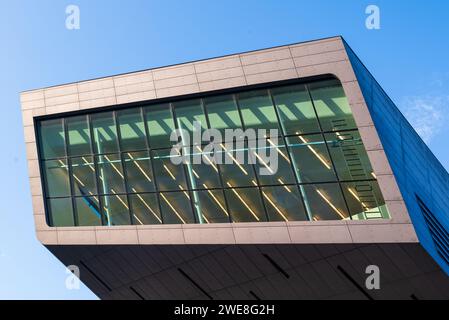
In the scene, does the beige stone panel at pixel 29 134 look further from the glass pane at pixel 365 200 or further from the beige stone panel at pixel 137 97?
the glass pane at pixel 365 200

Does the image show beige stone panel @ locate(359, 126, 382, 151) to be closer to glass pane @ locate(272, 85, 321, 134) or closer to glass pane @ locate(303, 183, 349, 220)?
glass pane @ locate(272, 85, 321, 134)

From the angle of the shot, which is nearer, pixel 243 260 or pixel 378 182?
pixel 378 182

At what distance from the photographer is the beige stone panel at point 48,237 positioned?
29.2 metres

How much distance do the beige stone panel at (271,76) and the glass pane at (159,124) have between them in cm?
410

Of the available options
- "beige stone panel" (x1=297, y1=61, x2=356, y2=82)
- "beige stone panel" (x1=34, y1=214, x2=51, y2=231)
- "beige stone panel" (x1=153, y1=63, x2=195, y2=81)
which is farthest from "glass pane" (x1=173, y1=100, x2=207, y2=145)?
"beige stone panel" (x1=34, y1=214, x2=51, y2=231)

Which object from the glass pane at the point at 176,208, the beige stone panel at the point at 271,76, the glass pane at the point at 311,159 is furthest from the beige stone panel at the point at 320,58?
the glass pane at the point at 176,208

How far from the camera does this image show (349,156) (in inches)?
1017

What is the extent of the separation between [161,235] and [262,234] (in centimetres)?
467

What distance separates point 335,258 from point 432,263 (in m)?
3.67

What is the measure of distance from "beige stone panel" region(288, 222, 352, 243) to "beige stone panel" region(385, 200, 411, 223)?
182 centimetres

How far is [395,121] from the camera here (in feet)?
101
